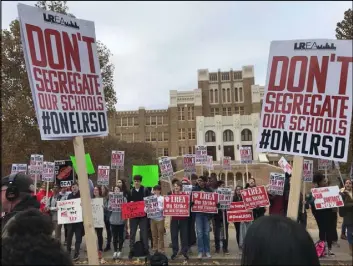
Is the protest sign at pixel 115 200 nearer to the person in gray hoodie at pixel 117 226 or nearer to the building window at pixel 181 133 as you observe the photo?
the person in gray hoodie at pixel 117 226

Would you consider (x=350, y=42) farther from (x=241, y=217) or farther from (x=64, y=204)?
(x=64, y=204)

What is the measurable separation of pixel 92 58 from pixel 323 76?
223cm

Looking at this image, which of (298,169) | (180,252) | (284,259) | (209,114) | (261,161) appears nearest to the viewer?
(284,259)

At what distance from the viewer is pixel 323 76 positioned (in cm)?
393

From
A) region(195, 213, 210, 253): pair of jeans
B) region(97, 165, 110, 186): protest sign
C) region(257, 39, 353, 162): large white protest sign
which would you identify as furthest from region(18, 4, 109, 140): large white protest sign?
region(97, 165, 110, 186): protest sign

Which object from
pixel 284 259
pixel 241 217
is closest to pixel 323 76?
pixel 284 259

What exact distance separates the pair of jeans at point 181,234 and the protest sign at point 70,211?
216 centimetres

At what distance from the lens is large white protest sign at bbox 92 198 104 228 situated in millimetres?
10039

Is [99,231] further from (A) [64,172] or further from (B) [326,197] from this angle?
(B) [326,197]

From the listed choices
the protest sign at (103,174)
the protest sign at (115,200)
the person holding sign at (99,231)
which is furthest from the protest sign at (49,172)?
the protest sign at (115,200)

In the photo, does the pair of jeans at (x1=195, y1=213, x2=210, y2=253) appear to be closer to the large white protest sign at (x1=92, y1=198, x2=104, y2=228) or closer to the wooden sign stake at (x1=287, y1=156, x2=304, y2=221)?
the large white protest sign at (x1=92, y1=198, x2=104, y2=228)

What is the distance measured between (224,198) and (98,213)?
10.4 ft

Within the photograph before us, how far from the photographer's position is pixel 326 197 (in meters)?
9.33

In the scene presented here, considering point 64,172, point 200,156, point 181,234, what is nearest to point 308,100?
point 181,234
